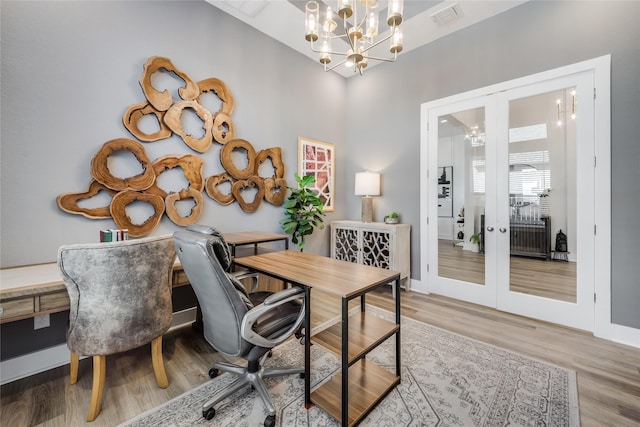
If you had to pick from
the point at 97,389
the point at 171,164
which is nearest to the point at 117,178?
the point at 171,164

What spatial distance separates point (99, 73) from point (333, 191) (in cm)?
308

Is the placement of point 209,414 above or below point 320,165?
below

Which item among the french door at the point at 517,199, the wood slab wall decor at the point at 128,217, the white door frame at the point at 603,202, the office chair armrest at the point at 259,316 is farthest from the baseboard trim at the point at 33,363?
the white door frame at the point at 603,202

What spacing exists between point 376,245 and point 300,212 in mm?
1156

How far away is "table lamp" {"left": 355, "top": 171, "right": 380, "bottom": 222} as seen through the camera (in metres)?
3.94

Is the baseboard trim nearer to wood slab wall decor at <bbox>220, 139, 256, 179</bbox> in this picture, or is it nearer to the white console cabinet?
wood slab wall decor at <bbox>220, 139, 256, 179</bbox>

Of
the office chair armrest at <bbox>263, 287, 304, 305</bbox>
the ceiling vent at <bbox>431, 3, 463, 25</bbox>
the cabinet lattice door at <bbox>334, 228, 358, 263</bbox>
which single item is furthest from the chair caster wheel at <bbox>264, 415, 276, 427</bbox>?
the ceiling vent at <bbox>431, 3, 463, 25</bbox>

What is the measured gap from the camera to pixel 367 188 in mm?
3945

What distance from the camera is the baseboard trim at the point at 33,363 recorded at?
5.96ft

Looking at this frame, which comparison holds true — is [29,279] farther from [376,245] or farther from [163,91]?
[376,245]

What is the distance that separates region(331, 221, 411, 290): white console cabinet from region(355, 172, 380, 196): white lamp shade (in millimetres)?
480

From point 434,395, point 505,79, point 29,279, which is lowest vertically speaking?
point 434,395

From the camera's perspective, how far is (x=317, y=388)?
5.67ft

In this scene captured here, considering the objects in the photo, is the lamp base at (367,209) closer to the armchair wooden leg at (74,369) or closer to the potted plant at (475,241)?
the potted plant at (475,241)
